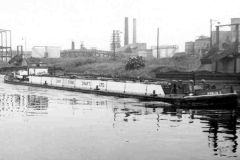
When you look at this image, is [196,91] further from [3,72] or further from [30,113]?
[3,72]

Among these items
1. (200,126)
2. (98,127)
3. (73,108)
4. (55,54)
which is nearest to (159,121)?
(200,126)

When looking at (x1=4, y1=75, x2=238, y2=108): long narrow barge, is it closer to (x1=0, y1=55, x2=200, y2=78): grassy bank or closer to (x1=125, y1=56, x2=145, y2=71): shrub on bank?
(x1=0, y1=55, x2=200, y2=78): grassy bank

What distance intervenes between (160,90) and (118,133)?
11.4 m

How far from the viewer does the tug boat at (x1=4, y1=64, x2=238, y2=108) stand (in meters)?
21.2

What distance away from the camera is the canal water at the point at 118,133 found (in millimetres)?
11211

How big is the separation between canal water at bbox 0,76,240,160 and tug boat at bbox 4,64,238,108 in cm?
101

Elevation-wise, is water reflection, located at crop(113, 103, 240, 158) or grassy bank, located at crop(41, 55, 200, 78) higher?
grassy bank, located at crop(41, 55, 200, 78)

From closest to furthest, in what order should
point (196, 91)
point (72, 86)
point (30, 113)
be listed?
point (30, 113) < point (196, 91) < point (72, 86)

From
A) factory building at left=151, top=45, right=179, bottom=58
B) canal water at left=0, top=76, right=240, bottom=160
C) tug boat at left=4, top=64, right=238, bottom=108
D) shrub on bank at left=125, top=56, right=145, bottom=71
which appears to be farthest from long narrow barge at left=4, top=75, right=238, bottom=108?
factory building at left=151, top=45, right=179, bottom=58

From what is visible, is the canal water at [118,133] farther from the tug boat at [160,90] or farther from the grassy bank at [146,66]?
the grassy bank at [146,66]

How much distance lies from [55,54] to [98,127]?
8288cm

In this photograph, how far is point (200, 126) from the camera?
15648 mm

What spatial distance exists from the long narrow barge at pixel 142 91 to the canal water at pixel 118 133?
101 cm

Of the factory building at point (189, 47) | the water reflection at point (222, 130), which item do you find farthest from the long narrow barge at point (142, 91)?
the factory building at point (189, 47)
